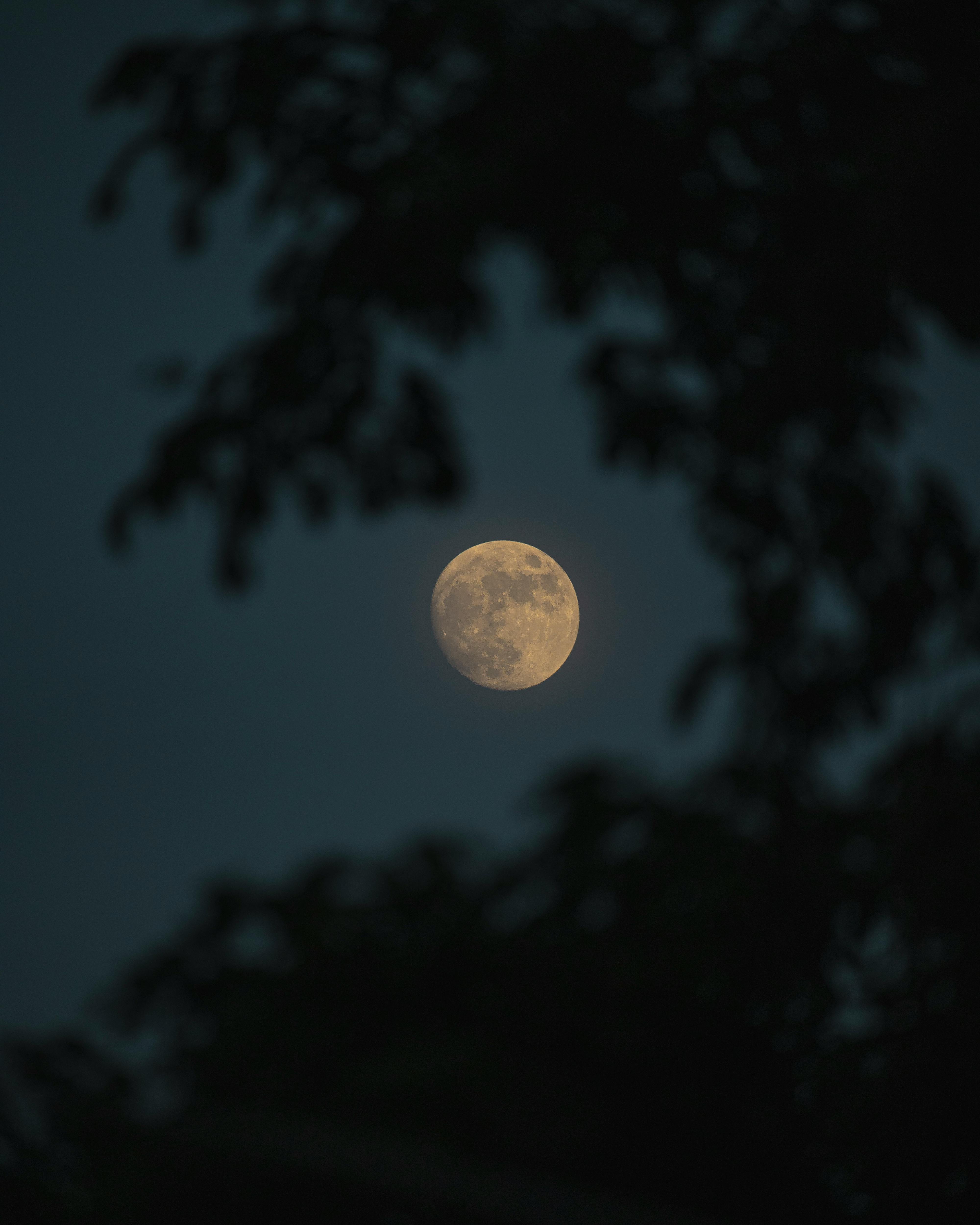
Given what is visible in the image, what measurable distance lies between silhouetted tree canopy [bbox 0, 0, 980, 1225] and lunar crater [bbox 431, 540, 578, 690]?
4.63 feet

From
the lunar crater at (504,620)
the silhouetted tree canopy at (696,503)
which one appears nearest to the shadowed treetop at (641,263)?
the silhouetted tree canopy at (696,503)

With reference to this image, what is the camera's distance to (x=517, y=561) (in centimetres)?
657

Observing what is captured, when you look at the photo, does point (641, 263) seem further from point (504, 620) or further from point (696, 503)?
point (504, 620)

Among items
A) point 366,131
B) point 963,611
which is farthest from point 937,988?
point 366,131

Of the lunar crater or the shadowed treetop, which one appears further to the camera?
the lunar crater

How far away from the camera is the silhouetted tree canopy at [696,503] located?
A: 3215mm

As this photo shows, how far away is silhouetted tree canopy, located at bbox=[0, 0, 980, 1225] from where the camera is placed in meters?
3.21

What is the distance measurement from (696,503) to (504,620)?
1.65 metres

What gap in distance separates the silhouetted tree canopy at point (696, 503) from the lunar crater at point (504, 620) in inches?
55.5

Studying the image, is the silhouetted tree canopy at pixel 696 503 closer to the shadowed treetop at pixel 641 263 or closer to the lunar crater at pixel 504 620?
the shadowed treetop at pixel 641 263

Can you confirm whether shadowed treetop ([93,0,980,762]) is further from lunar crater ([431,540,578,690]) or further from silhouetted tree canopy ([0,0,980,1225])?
lunar crater ([431,540,578,690])

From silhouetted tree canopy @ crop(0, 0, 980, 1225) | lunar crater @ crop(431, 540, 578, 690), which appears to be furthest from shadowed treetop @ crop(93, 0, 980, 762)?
lunar crater @ crop(431, 540, 578, 690)

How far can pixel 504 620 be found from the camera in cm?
611

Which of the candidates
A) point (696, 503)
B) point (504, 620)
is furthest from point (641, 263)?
point (504, 620)
